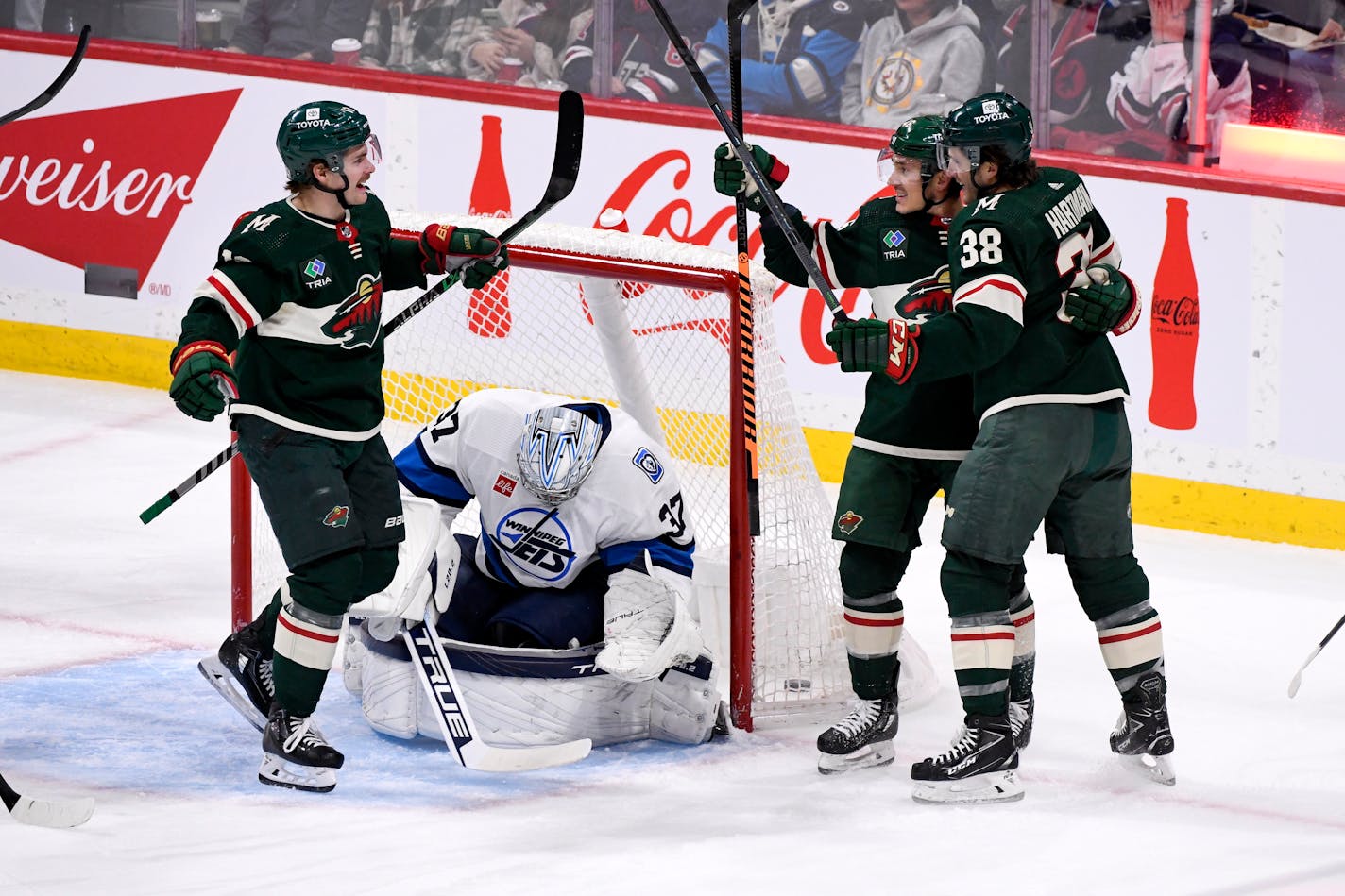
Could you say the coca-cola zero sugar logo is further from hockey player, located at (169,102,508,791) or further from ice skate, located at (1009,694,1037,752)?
ice skate, located at (1009,694,1037,752)

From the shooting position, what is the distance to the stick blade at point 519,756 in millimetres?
3709

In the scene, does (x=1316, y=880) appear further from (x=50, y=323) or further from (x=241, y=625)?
(x=50, y=323)

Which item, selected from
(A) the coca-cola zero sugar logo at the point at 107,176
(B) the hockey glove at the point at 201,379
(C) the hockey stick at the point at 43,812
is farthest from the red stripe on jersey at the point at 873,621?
(A) the coca-cola zero sugar logo at the point at 107,176

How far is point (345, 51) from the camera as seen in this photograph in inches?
264

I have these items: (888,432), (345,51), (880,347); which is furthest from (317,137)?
(345,51)

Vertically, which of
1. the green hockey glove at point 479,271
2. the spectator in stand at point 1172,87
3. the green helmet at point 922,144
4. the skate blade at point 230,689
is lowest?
the skate blade at point 230,689

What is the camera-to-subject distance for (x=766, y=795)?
3.68 metres

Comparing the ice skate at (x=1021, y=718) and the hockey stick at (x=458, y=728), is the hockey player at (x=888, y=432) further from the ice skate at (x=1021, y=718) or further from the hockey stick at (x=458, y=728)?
the hockey stick at (x=458, y=728)

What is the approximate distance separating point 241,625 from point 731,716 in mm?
1027

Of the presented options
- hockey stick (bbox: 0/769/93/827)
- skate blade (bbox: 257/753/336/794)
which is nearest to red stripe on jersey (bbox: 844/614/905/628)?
skate blade (bbox: 257/753/336/794)

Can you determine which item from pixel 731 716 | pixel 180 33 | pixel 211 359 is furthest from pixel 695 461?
pixel 180 33

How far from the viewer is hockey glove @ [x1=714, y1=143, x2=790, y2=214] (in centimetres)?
380

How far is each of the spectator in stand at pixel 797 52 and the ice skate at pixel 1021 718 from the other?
2.52 m

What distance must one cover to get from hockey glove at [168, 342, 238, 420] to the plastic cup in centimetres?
343
